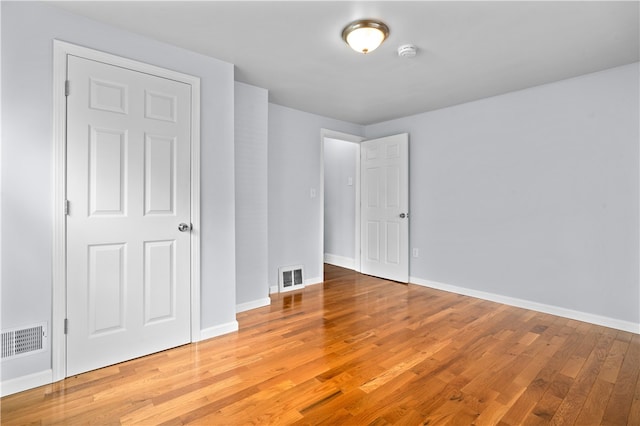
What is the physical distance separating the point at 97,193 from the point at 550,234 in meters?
4.25

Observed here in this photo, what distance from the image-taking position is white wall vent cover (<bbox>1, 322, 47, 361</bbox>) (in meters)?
1.90

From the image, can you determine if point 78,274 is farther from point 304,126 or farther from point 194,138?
point 304,126

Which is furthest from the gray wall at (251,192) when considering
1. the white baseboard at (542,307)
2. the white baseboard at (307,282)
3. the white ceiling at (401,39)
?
the white baseboard at (542,307)

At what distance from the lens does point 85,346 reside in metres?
2.17

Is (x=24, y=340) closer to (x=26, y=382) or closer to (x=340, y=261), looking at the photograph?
(x=26, y=382)

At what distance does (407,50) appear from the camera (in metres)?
2.56

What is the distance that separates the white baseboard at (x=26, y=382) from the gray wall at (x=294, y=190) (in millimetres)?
2346

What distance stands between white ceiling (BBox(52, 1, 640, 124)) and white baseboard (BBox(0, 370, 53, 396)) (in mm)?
2402

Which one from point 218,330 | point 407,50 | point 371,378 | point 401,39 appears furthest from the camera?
point 218,330

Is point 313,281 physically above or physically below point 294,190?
below

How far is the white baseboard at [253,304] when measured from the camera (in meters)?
3.42

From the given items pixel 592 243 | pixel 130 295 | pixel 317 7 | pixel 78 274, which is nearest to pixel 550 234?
pixel 592 243

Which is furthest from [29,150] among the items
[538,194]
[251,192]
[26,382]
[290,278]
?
[538,194]

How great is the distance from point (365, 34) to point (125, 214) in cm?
222
